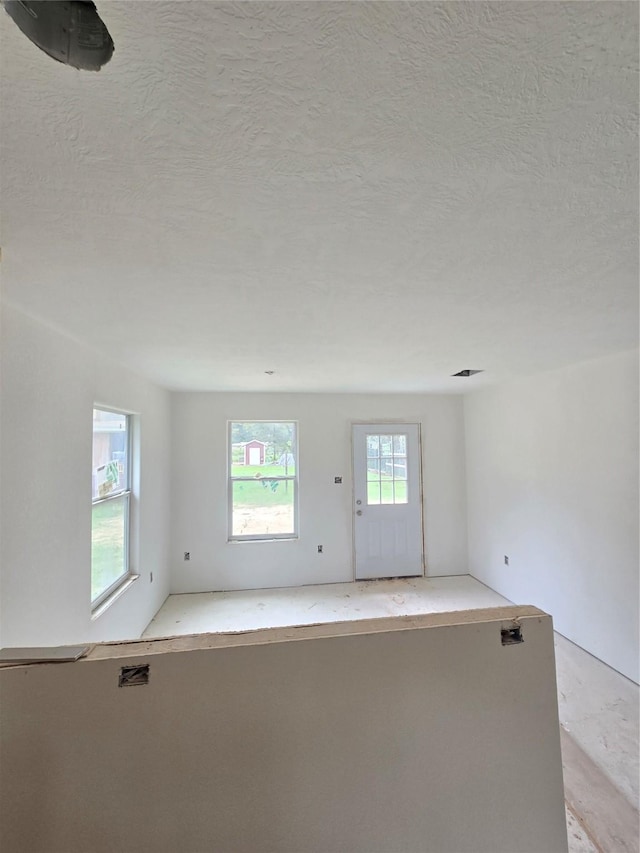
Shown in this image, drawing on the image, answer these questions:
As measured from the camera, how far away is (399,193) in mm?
946

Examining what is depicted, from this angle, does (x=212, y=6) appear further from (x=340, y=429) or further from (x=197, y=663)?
(x=340, y=429)

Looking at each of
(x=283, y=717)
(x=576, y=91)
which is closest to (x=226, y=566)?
(x=283, y=717)

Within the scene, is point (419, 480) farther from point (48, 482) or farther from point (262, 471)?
point (48, 482)

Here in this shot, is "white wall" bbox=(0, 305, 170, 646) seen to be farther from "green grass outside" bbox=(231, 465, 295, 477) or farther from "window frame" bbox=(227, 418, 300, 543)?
"green grass outside" bbox=(231, 465, 295, 477)

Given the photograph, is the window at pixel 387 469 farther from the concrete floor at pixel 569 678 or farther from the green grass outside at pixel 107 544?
the green grass outside at pixel 107 544

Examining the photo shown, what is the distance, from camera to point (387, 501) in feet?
15.8

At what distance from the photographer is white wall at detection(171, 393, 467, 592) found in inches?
175

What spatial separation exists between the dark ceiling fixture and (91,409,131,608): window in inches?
95.4

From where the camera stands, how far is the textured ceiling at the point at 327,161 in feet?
1.90

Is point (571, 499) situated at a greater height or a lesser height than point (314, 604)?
greater

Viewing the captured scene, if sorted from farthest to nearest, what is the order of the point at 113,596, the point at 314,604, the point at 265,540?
the point at 265,540 < the point at 314,604 < the point at 113,596

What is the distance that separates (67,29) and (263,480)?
4.28 meters

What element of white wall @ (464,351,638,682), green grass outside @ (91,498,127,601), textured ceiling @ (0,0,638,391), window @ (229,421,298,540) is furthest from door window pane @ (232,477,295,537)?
textured ceiling @ (0,0,638,391)

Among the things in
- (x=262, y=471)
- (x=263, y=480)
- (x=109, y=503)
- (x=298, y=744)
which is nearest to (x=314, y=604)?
(x=263, y=480)
